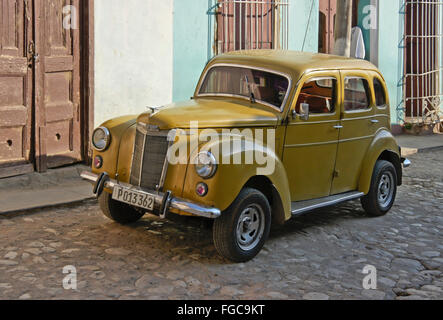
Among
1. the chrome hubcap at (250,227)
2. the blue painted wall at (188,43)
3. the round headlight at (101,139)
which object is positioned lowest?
the chrome hubcap at (250,227)

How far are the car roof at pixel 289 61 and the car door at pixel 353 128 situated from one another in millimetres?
128

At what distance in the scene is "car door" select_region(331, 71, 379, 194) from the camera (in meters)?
7.18

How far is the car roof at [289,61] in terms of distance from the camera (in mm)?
6770

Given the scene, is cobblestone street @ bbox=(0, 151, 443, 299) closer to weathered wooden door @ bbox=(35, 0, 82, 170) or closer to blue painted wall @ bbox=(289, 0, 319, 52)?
weathered wooden door @ bbox=(35, 0, 82, 170)

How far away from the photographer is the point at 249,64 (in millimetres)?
6973

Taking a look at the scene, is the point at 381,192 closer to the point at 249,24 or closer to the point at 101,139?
the point at 101,139

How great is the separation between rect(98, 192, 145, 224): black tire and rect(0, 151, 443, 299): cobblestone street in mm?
98

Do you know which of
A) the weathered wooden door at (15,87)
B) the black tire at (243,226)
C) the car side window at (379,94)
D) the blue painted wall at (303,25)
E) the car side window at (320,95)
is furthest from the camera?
the blue painted wall at (303,25)

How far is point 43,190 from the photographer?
8.21m

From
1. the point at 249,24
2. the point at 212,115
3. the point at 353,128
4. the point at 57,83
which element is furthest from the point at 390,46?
the point at 212,115

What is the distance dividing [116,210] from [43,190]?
1.76m

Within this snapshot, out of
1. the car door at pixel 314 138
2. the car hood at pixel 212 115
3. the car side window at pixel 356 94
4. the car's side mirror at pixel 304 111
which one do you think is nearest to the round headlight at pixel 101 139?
the car hood at pixel 212 115

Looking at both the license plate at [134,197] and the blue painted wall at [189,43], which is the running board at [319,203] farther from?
the blue painted wall at [189,43]

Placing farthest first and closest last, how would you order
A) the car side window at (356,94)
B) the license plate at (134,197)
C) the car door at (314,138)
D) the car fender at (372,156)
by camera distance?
the car fender at (372,156), the car side window at (356,94), the car door at (314,138), the license plate at (134,197)
